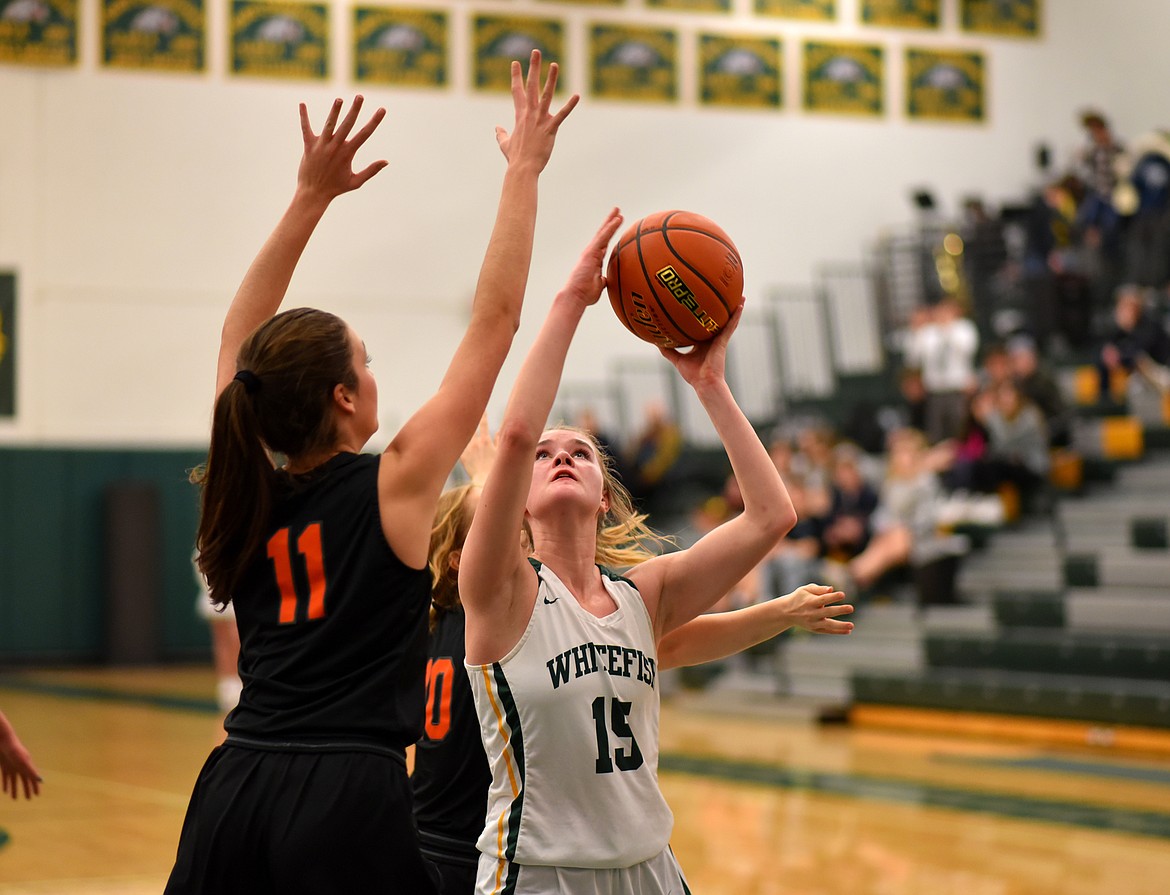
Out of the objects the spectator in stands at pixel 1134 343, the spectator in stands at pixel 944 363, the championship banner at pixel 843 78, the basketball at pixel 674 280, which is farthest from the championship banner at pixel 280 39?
the basketball at pixel 674 280

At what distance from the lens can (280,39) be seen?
17.7m

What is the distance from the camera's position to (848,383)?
17.0 metres

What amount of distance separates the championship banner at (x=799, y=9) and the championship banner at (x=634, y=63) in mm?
1286

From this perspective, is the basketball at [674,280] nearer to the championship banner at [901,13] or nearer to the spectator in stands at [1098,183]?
the spectator in stands at [1098,183]

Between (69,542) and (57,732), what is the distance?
22.1 feet

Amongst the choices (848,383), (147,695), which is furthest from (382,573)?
(848,383)

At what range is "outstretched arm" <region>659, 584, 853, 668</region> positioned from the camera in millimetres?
2881

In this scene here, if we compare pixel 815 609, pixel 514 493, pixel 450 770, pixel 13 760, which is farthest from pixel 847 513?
pixel 514 493

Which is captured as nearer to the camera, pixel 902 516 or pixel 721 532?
pixel 721 532

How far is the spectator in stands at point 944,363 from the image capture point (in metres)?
13.3

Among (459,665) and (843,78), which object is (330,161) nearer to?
(459,665)

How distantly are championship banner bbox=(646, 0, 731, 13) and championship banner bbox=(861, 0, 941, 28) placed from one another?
74.5 inches

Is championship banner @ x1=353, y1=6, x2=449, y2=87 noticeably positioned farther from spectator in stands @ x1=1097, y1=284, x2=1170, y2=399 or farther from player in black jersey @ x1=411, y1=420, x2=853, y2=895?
player in black jersey @ x1=411, y1=420, x2=853, y2=895

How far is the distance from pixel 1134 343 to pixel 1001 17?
902 centimetres
